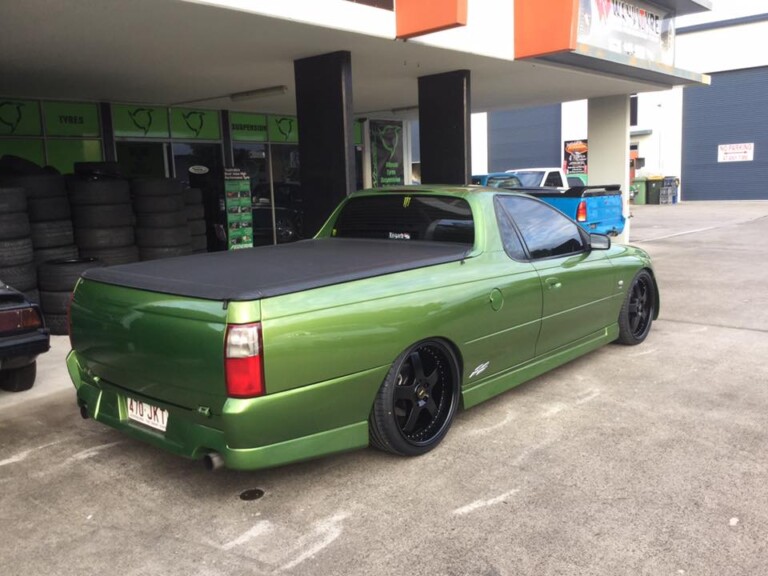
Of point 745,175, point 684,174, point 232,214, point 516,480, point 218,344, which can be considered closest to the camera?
point 218,344

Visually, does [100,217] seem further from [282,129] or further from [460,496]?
[282,129]

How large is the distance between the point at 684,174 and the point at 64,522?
34.3m

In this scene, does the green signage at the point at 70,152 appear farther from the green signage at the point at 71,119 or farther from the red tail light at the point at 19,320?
the red tail light at the point at 19,320

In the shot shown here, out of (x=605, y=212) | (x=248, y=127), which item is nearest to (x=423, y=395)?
(x=605, y=212)

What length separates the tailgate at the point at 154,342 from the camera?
320 centimetres

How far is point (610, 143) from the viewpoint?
48.8 ft

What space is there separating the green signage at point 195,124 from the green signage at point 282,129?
1556mm

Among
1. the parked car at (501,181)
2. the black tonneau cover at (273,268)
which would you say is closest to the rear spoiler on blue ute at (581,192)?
the parked car at (501,181)

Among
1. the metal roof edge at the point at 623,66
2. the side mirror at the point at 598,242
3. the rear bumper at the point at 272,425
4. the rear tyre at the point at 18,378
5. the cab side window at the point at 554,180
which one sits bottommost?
the rear tyre at the point at 18,378

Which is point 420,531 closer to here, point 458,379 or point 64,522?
point 458,379

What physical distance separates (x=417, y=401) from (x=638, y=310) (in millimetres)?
3387

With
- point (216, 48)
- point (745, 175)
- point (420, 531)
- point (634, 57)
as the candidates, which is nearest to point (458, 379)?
point (420, 531)

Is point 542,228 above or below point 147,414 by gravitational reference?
above

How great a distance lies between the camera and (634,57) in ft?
36.7
